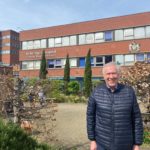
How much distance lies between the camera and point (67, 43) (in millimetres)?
45781

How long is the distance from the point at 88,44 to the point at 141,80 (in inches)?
1320

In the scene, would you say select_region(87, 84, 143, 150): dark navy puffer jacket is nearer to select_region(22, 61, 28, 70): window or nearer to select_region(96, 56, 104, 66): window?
select_region(96, 56, 104, 66): window

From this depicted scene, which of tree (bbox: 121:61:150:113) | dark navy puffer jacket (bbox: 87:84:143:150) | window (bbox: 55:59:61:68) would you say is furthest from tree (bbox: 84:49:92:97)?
dark navy puffer jacket (bbox: 87:84:143:150)

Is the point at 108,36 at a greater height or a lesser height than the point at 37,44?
greater

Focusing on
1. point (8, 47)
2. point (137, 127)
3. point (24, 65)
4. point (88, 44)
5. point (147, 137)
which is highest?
point (8, 47)

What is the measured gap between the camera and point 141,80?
10.3 meters

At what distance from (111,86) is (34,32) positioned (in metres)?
46.0

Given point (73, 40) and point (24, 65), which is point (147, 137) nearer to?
point (73, 40)

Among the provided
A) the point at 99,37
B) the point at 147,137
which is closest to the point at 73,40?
the point at 99,37

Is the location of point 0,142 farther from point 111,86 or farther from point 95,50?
point 95,50

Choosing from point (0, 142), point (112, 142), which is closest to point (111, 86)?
point (112, 142)

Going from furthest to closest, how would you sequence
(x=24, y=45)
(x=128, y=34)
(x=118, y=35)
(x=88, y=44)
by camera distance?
(x=24, y=45) < (x=88, y=44) < (x=118, y=35) < (x=128, y=34)

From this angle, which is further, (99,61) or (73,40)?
(73,40)

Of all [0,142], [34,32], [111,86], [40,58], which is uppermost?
[34,32]
